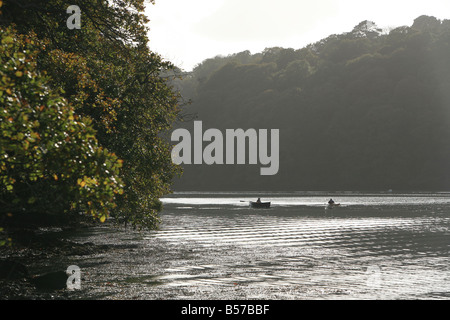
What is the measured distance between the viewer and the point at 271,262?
30203mm

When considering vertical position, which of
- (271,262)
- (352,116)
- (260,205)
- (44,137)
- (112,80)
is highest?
(352,116)

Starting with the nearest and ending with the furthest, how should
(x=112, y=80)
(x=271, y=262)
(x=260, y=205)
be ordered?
1. (x=112, y=80)
2. (x=271, y=262)
3. (x=260, y=205)

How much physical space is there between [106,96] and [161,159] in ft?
20.9

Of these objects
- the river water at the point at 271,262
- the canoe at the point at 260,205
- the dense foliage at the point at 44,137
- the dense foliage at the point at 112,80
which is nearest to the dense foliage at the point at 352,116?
the canoe at the point at 260,205

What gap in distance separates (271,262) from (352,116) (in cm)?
13777

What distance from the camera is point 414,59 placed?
164 m

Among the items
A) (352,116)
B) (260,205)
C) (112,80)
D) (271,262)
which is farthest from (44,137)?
(352,116)

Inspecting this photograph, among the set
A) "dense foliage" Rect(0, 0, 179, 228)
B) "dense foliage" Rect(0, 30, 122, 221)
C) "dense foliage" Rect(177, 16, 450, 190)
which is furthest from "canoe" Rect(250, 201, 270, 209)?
"dense foliage" Rect(177, 16, 450, 190)

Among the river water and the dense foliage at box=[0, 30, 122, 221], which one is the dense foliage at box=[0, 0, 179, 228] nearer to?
the dense foliage at box=[0, 30, 122, 221]

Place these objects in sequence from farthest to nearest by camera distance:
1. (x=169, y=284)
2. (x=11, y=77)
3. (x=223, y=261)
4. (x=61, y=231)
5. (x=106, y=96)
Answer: (x=61, y=231), (x=223, y=261), (x=106, y=96), (x=169, y=284), (x=11, y=77)

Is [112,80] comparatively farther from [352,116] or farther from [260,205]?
[352,116]

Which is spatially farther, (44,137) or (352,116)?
(352,116)
